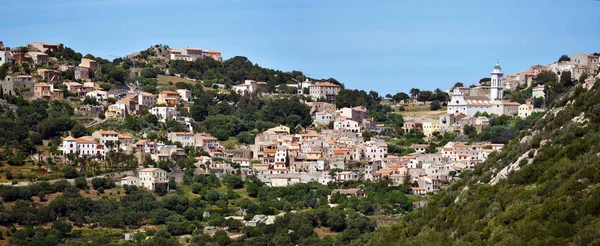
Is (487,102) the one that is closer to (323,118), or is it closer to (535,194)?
(323,118)

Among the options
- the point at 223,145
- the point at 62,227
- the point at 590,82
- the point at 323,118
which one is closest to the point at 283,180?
the point at 223,145

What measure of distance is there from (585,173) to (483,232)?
2.36 metres

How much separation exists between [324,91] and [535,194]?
65768mm

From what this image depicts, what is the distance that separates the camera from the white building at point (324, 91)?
88.2 m

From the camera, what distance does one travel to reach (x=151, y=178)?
204 ft

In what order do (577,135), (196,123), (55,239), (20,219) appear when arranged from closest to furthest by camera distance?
(577,135), (55,239), (20,219), (196,123)

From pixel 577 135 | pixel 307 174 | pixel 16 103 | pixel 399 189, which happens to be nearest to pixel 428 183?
pixel 399 189

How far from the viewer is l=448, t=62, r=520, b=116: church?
3140 inches

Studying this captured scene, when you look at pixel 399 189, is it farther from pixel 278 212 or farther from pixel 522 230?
pixel 522 230

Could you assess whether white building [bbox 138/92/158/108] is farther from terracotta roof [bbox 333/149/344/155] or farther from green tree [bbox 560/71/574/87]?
green tree [bbox 560/71/574/87]

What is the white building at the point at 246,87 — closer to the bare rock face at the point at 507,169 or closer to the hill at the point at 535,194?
the hill at the point at 535,194

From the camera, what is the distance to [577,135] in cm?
2455

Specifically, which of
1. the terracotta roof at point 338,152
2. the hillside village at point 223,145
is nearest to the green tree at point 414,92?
the hillside village at point 223,145

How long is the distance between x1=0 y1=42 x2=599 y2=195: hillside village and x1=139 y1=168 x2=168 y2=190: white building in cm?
6
